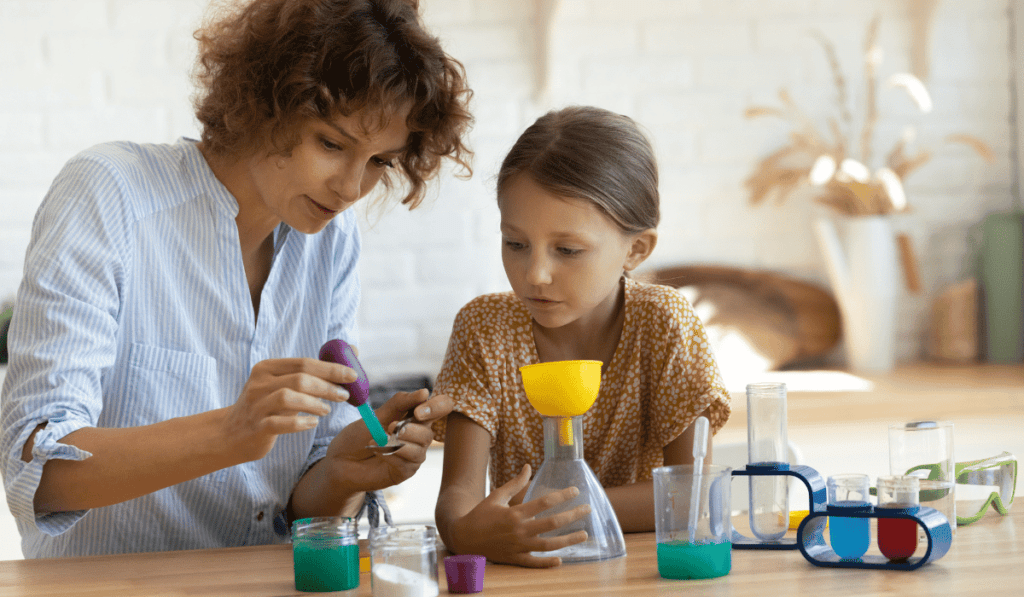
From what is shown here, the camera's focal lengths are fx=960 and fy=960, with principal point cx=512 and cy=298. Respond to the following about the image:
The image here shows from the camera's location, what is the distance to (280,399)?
0.92 meters

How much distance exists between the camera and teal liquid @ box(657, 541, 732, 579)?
0.86 meters

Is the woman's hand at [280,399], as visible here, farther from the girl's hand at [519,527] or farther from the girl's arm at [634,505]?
the girl's arm at [634,505]

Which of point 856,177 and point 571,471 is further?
point 856,177

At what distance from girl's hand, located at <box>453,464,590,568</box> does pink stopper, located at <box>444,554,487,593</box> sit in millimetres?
91

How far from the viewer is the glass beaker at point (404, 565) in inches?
31.9

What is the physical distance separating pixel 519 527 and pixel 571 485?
0.21 ft

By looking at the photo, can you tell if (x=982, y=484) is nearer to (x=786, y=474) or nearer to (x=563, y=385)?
(x=786, y=474)

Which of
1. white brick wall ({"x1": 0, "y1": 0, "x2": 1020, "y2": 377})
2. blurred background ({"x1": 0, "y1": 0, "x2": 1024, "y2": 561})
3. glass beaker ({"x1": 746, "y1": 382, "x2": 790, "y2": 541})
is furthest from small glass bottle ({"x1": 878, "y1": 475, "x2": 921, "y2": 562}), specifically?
white brick wall ({"x1": 0, "y1": 0, "x2": 1020, "y2": 377})

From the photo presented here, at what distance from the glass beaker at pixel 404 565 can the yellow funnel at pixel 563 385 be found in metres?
0.17

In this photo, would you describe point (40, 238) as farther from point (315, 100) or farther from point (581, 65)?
point (581, 65)

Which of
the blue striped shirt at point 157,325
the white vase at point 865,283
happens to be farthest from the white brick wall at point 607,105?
the blue striped shirt at point 157,325

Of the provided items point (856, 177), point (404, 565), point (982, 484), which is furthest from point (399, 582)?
point (856, 177)

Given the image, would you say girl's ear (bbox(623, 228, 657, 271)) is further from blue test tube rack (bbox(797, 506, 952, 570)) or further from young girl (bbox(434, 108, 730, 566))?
blue test tube rack (bbox(797, 506, 952, 570))

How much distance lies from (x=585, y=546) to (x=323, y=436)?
1.90ft
